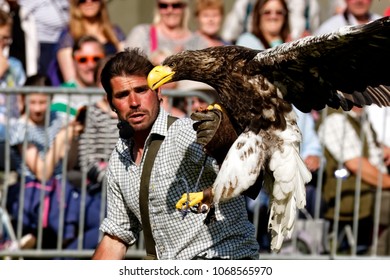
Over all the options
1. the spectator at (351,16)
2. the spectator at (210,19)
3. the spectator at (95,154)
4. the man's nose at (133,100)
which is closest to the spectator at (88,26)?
the spectator at (210,19)

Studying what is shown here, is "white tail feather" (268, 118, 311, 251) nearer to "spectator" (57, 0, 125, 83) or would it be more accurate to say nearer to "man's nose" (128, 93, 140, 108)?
"man's nose" (128, 93, 140, 108)

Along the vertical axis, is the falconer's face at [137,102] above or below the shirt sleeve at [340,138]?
above

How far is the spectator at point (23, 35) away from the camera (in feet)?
36.8

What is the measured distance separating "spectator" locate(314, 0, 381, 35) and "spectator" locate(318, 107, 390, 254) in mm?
1458

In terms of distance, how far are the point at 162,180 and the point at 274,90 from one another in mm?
698

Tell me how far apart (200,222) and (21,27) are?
18.2 feet

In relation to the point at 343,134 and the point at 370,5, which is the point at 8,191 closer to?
the point at 343,134

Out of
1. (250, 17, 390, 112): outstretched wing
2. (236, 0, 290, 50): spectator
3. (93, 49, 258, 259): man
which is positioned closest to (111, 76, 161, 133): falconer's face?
(93, 49, 258, 259): man

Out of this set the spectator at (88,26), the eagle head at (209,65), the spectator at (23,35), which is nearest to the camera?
the eagle head at (209,65)

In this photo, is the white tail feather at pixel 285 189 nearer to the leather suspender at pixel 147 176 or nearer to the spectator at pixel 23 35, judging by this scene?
the leather suspender at pixel 147 176

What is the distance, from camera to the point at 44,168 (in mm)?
9703

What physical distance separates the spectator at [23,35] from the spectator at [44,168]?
4.81 ft

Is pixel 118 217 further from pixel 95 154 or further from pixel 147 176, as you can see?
pixel 95 154

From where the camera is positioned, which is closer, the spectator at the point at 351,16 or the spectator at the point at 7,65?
the spectator at the point at 7,65
